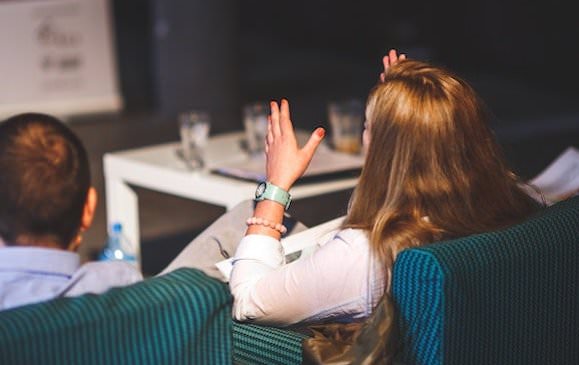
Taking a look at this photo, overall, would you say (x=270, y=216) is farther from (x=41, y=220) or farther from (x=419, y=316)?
(x=41, y=220)

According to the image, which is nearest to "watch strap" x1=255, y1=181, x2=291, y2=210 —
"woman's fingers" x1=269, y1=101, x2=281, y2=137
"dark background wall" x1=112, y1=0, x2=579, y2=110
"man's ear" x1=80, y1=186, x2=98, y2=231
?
"woman's fingers" x1=269, y1=101, x2=281, y2=137

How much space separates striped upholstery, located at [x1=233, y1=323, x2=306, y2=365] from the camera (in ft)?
7.86

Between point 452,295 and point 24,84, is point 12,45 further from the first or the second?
point 452,295

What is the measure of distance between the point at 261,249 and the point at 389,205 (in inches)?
11.4

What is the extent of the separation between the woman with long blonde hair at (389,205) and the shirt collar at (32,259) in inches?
21.9

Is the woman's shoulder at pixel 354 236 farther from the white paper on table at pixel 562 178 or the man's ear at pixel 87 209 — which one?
the white paper on table at pixel 562 178

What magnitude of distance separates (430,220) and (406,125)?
0.67ft

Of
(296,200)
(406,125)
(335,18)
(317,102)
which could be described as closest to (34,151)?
(406,125)

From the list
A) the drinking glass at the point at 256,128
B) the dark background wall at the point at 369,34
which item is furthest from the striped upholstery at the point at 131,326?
the dark background wall at the point at 369,34

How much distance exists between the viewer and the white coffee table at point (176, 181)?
3926 millimetres

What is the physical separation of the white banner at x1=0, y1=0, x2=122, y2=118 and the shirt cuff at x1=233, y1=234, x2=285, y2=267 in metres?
6.09

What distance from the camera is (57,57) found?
332 inches

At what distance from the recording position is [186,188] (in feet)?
13.4

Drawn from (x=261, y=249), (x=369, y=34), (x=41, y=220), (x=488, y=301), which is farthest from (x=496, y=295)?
(x=369, y=34)
